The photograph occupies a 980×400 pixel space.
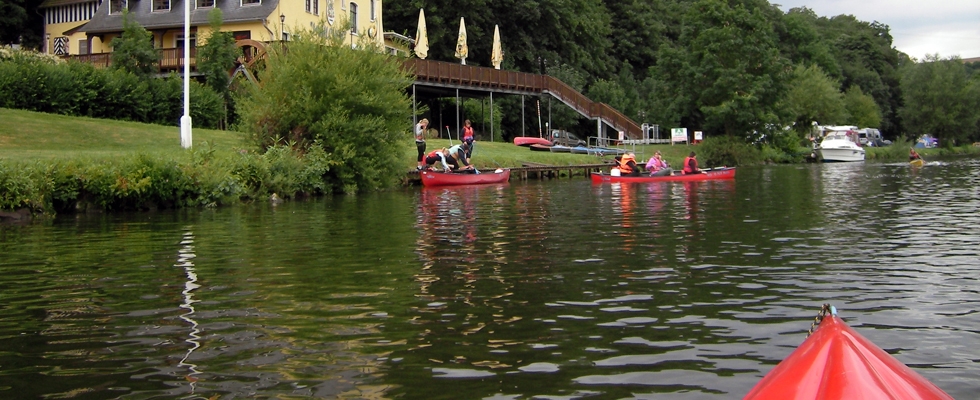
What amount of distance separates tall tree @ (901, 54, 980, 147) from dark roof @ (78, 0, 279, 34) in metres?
71.4

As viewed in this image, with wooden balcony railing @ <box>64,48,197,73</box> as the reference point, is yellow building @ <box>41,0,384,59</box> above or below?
above

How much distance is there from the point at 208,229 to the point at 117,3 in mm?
43437

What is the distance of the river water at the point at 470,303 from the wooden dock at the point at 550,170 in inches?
941

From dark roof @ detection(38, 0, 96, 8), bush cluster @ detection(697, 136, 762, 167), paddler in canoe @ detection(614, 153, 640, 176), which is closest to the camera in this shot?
paddler in canoe @ detection(614, 153, 640, 176)

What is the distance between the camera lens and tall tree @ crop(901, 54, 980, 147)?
314 feet

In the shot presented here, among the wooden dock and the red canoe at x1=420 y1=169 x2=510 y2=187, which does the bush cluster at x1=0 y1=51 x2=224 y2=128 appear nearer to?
the red canoe at x1=420 y1=169 x2=510 y2=187

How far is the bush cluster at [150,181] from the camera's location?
2312cm

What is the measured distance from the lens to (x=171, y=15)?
54906mm

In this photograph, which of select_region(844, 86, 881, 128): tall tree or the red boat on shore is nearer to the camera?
the red boat on shore

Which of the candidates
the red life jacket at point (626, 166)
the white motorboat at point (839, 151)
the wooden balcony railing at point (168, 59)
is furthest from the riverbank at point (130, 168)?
the white motorboat at point (839, 151)

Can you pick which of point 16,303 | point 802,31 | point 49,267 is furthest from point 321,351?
point 802,31

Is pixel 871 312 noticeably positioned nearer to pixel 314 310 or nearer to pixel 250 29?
pixel 314 310

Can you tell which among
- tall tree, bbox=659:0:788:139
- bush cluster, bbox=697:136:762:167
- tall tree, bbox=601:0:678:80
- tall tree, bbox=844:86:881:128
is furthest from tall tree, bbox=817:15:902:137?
bush cluster, bbox=697:136:762:167

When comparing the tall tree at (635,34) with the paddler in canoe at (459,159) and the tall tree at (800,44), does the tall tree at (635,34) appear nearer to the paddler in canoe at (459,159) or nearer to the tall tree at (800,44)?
the tall tree at (800,44)
